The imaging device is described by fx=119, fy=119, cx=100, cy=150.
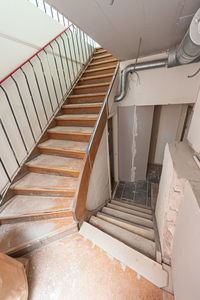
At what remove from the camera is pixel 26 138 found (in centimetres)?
199

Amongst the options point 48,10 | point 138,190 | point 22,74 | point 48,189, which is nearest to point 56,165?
point 48,189

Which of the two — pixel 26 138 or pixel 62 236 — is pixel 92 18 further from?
pixel 62 236

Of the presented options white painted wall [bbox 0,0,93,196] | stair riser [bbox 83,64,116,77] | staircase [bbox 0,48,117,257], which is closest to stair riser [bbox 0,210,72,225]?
staircase [bbox 0,48,117,257]

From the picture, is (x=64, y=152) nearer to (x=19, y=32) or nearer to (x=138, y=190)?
(x=19, y=32)

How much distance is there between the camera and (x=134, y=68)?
2.44 m

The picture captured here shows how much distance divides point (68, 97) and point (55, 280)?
3072 mm

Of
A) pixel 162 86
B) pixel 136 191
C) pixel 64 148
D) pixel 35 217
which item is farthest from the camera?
pixel 136 191

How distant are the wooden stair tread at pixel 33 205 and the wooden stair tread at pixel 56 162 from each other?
45cm

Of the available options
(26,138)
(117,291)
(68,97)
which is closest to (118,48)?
(68,97)

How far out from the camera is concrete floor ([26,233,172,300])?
101 cm

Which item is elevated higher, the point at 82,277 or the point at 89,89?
the point at 89,89

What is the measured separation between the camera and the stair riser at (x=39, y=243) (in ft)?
4.16

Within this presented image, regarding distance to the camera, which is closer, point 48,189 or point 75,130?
point 48,189

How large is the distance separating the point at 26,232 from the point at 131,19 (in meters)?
2.70
